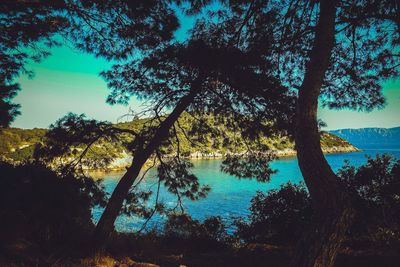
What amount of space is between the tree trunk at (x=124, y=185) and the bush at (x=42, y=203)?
2.21ft

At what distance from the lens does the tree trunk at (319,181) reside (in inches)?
85.7

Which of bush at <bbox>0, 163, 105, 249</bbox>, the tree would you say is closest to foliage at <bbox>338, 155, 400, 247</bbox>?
the tree

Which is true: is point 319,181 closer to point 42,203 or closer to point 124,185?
point 124,185

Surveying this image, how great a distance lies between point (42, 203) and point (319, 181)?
18.0 feet

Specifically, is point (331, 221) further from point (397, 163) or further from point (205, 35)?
point (397, 163)

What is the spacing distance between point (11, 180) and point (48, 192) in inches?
45.3

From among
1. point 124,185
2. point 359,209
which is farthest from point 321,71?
point 359,209

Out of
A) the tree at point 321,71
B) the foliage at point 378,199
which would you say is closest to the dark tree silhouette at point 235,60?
the tree at point 321,71

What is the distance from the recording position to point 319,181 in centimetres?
238

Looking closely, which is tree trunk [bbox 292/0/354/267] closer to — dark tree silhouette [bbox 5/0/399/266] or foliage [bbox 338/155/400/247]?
dark tree silhouette [bbox 5/0/399/266]

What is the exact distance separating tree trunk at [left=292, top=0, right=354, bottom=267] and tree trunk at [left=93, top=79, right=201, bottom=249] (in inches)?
107

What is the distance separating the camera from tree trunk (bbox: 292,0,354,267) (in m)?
2.18

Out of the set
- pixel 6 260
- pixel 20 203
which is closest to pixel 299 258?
pixel 6 260

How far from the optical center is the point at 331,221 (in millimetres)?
2189
